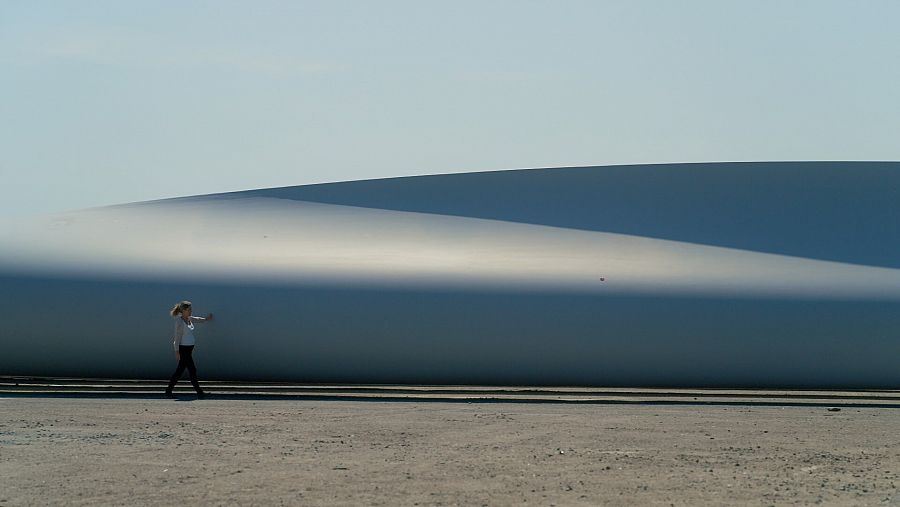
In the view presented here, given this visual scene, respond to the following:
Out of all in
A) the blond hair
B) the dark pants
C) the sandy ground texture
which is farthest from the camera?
the blond hair

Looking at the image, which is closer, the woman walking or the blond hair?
the woman walking

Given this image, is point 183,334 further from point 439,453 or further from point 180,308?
point 439,453

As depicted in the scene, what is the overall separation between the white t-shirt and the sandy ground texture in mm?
753

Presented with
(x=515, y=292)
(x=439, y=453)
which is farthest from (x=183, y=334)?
(x=439, y=453)

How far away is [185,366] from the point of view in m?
13.2

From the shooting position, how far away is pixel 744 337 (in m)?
13.2

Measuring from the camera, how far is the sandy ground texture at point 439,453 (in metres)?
7.28

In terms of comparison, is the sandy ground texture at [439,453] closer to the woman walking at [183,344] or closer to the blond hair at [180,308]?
the woman walking at [183,344]

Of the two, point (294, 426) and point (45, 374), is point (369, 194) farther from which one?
point (294, 426)

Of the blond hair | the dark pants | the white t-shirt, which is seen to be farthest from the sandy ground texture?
the blond hair

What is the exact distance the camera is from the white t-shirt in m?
13.2

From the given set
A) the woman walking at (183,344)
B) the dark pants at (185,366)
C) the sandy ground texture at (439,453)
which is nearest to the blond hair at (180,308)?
the woman walking at (183,344)

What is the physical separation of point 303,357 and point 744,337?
4.64 meters

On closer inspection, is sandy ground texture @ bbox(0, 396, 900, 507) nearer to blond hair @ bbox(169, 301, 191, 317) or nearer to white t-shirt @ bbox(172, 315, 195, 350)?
white t-shirt @ bbox(172, 315, 195, 350)
